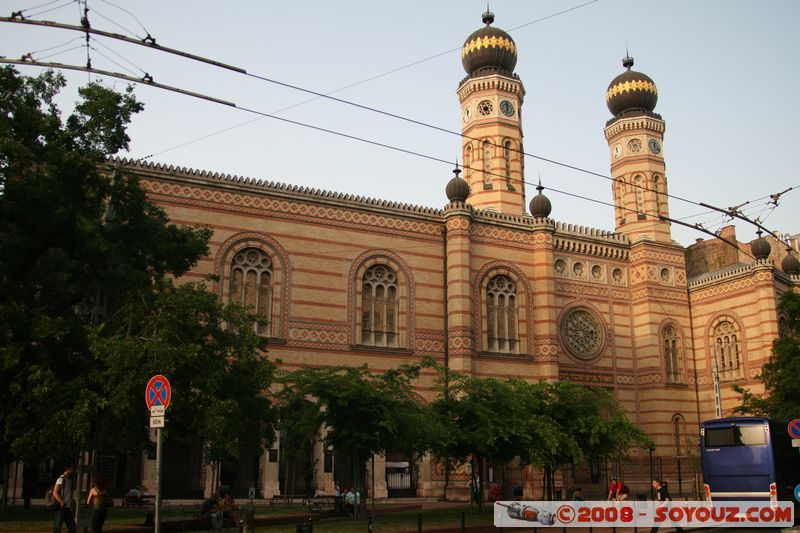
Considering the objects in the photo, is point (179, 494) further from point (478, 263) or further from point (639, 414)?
point (639, 414)

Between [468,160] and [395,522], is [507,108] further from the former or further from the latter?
[395,522]

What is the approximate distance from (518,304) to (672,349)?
29.1 ft

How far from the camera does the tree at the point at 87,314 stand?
596 inches

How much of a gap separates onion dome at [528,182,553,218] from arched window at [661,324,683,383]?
8.16 metres

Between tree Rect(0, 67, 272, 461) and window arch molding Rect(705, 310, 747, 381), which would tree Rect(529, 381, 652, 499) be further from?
window arch molding Rect(705, 310, 747, 381)

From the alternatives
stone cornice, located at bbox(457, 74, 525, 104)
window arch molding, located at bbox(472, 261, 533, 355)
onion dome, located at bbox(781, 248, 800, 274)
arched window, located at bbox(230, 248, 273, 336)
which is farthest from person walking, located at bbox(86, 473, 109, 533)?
onion dome, located at bbox(781, 248, 800, 274)

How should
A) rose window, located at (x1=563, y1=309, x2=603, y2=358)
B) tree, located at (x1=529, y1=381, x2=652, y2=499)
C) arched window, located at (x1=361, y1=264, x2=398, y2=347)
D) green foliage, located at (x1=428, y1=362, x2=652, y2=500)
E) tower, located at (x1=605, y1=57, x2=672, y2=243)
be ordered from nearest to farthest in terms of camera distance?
green foliage, located at (x1=428, y1=362, x2=652, y2=500)
tree, located at (x1=529, y1=381, x2=652, y2=499)
arched window, located at (x1=361, y1=264, x2=398, y2=347)
rose window, located at (x1=563, y1=309, x2=603, y2=358)
tower, located at (x1=605, y1=57, x2=672, y2=243)

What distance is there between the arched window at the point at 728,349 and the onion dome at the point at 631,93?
39.7ft

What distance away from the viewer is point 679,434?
35719 millimetres

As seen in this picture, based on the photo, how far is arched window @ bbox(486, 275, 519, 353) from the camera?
32.7 m

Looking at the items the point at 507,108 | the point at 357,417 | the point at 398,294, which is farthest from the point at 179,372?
the point at 507,108

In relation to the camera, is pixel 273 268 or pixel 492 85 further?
pixel 492 85

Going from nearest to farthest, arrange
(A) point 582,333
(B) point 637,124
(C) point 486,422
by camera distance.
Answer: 1. (C) point 486,422
2. (A) point 582,333
3. (B) point 637,124

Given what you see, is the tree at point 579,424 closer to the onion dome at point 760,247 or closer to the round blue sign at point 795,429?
the round blue sign at point 795,429
